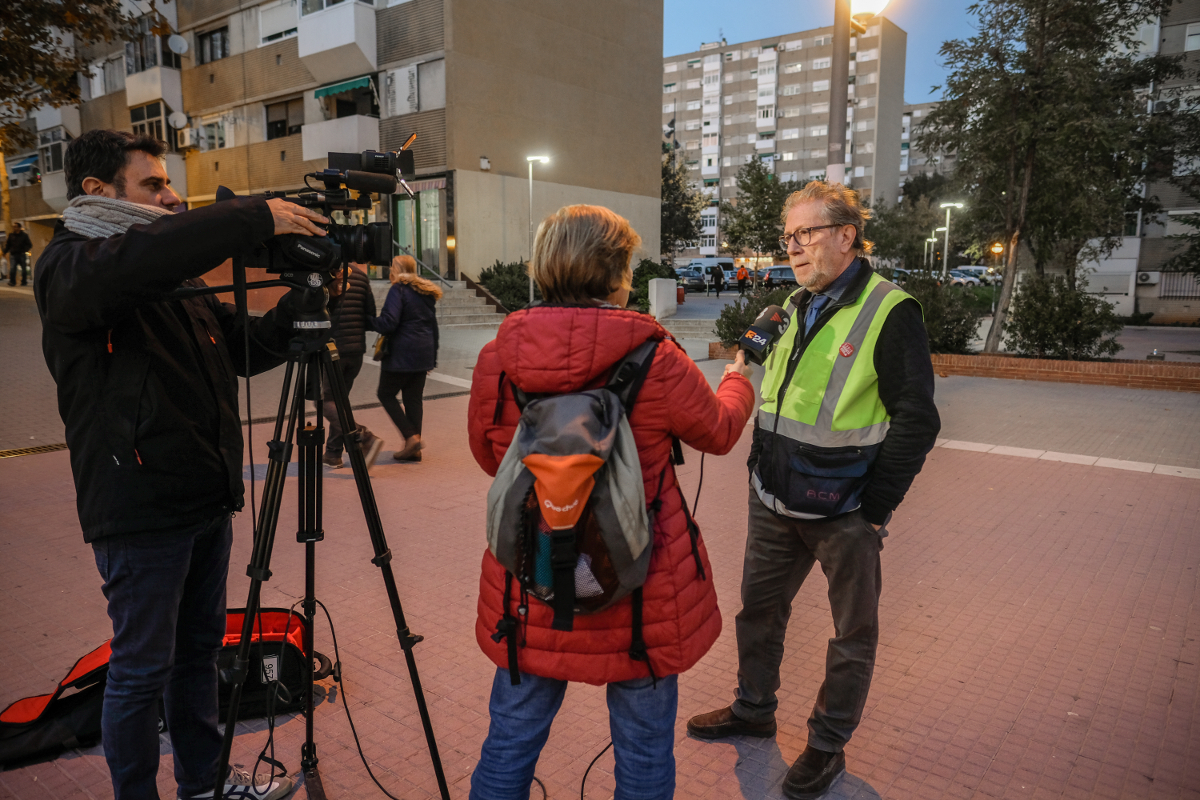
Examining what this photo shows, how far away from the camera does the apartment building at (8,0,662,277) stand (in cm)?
2361

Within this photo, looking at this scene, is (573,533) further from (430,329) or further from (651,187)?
(651,187)

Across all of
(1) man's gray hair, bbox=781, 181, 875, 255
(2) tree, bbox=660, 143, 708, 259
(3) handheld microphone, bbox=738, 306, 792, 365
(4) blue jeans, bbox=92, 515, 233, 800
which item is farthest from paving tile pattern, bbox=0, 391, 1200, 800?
(2) tree, bbox=660, 143, 708, 259

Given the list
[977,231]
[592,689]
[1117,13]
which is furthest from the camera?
[977,231]

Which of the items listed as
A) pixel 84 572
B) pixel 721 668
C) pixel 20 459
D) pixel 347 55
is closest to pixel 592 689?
pixel 721 668

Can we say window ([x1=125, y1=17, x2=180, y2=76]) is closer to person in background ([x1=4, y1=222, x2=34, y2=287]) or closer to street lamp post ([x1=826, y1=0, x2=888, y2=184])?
person in background ([x1=4, y1=222, x2=34, y2=287])

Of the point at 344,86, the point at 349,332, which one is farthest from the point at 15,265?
the point at 349,332

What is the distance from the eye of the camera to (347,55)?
2492 cm

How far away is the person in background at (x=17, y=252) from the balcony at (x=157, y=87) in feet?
23.2

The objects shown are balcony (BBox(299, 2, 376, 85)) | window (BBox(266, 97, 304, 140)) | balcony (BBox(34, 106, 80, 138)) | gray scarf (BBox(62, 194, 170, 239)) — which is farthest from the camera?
balcony (BBox(34, 106, 80, 138))

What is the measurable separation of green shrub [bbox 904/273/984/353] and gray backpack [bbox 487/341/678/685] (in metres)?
13.4

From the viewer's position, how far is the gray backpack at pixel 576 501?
70.0 inches

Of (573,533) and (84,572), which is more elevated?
(573,533)

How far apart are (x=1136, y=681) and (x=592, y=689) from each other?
2377mm

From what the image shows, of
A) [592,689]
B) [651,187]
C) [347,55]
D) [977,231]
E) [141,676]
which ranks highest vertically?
[347,55]
